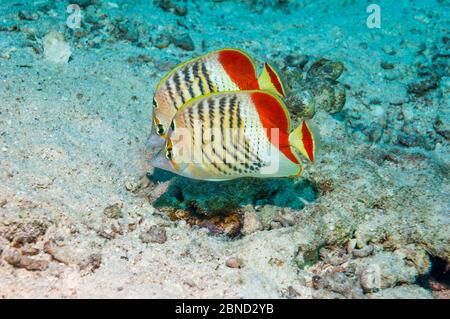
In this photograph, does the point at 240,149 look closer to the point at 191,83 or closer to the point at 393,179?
the point at 191,83

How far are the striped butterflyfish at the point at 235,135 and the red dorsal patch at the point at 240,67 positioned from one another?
660 millimetres

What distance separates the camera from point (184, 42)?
590 cm

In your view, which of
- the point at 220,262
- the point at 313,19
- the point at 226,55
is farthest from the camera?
the point at 313,19

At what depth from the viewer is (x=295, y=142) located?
2508mm

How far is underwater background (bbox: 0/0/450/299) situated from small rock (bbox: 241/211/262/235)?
2 centimetres

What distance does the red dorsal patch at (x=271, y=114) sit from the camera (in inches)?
99.8

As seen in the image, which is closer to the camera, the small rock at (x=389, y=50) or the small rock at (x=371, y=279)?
the small rock at (x=371, y=279)

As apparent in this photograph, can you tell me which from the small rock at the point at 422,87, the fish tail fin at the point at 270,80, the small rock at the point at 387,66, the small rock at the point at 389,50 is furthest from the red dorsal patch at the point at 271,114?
the small rock at the point at 389,50

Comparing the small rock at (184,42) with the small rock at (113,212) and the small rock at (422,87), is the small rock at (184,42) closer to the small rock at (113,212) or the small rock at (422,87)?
the small rock at (422,87)

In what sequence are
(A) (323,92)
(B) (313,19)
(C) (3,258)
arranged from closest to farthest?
1. (C) (3,258)
2. (A) (323,92)
3. (B) (313,19)

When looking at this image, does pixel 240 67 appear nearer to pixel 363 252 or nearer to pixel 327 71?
pixel 363 252

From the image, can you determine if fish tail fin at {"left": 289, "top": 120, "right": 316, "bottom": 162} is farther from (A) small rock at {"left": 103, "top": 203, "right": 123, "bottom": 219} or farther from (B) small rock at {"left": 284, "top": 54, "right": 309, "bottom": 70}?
(B) small rock at {"left": 284, "top": 54, "right": 309, "bottom": 70}
